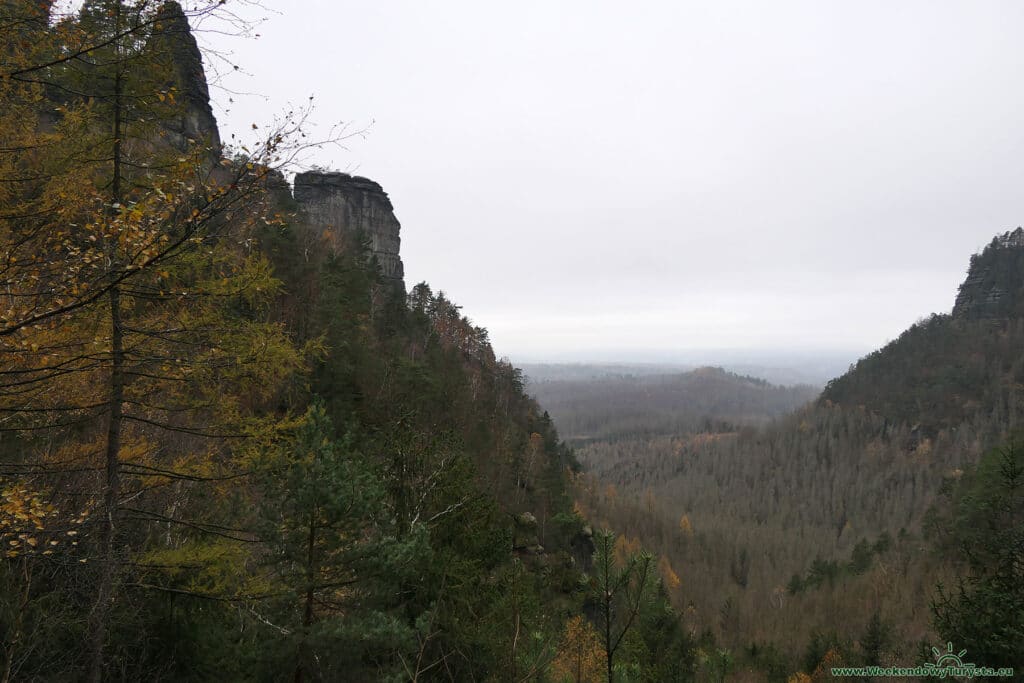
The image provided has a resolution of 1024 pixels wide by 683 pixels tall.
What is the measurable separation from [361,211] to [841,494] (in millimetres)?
92995

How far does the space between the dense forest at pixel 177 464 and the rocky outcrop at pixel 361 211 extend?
39070 millimetres

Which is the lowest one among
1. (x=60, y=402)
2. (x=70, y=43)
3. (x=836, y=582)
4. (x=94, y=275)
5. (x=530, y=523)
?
(x=836, y=582)

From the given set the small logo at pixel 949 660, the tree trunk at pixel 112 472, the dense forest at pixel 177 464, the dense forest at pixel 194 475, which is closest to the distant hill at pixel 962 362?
the small logo at pixel 949 660

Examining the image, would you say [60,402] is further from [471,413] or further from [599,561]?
[471,413]

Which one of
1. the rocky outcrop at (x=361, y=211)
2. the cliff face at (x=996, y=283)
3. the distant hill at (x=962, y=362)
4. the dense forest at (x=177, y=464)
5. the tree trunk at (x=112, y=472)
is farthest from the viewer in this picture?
the cliff face at (x=996, y=283)

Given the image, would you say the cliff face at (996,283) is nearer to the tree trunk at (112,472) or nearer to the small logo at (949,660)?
the small logo at (949,660)

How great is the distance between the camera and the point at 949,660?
660cm

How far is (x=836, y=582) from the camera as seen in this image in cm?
4125

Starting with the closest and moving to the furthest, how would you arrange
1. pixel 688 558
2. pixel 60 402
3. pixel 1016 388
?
pixel 60 402 → pixel 688 558 → pixel 1016 388

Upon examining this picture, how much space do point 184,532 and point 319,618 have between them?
403 centimetres

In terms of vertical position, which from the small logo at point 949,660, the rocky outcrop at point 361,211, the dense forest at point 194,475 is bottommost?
the small logo at point 949,660

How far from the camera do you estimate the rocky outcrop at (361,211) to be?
152 ft

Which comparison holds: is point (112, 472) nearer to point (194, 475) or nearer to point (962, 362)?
point (194, 475)

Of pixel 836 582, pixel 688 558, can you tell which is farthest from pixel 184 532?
pixel 688 558
